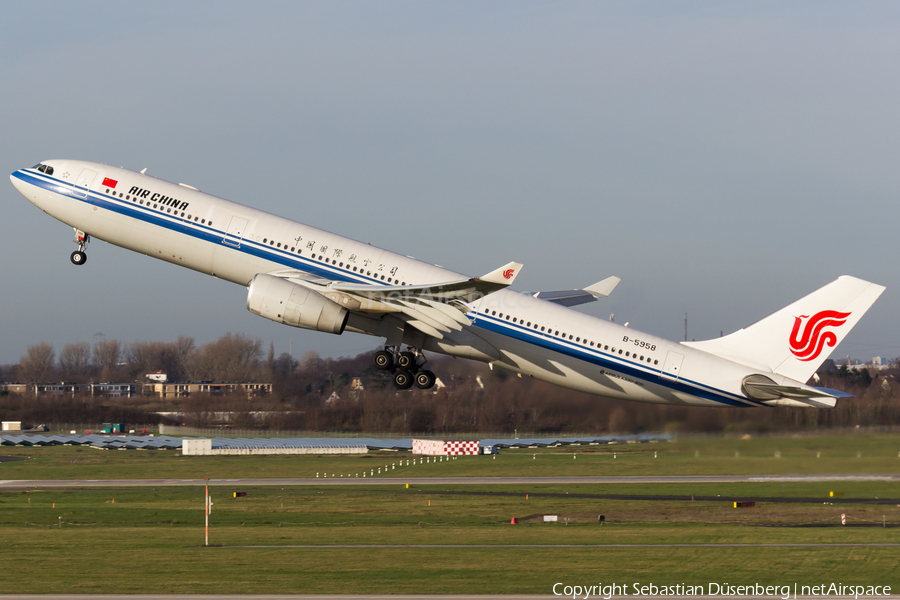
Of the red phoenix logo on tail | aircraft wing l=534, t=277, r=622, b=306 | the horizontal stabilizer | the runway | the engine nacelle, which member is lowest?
the runway

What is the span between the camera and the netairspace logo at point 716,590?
34812mm

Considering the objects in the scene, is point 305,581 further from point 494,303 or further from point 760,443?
point 760,443

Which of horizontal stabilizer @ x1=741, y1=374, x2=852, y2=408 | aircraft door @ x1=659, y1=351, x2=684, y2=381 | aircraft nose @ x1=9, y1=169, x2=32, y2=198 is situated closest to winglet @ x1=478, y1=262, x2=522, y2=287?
aircraft door @ x1=659, y1=351, x2=684, y2=381

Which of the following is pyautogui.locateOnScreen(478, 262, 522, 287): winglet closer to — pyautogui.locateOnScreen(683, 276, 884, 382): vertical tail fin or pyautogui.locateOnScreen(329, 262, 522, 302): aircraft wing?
pyautogui.locateOnScreen(329, 262, 522, 302): aircraft wing

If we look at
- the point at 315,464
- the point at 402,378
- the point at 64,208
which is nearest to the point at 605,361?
the point at 402,378

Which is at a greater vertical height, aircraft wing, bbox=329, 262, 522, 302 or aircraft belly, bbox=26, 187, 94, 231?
aircraft belly, bbox=26, 187, 94, 231

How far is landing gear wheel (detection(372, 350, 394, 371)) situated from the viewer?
41500 mm

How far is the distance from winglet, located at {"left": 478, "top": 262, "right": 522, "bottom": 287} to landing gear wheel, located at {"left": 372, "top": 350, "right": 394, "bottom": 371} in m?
8.24

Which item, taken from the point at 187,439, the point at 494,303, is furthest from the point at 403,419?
the point at 494,303

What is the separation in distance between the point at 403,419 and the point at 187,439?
32318 mm

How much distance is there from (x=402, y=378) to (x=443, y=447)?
53.6m

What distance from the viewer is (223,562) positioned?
42.7m

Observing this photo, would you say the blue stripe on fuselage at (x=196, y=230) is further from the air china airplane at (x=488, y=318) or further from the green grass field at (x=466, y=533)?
the green grass field at (x=466, y=533)

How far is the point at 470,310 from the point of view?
3988 cm
